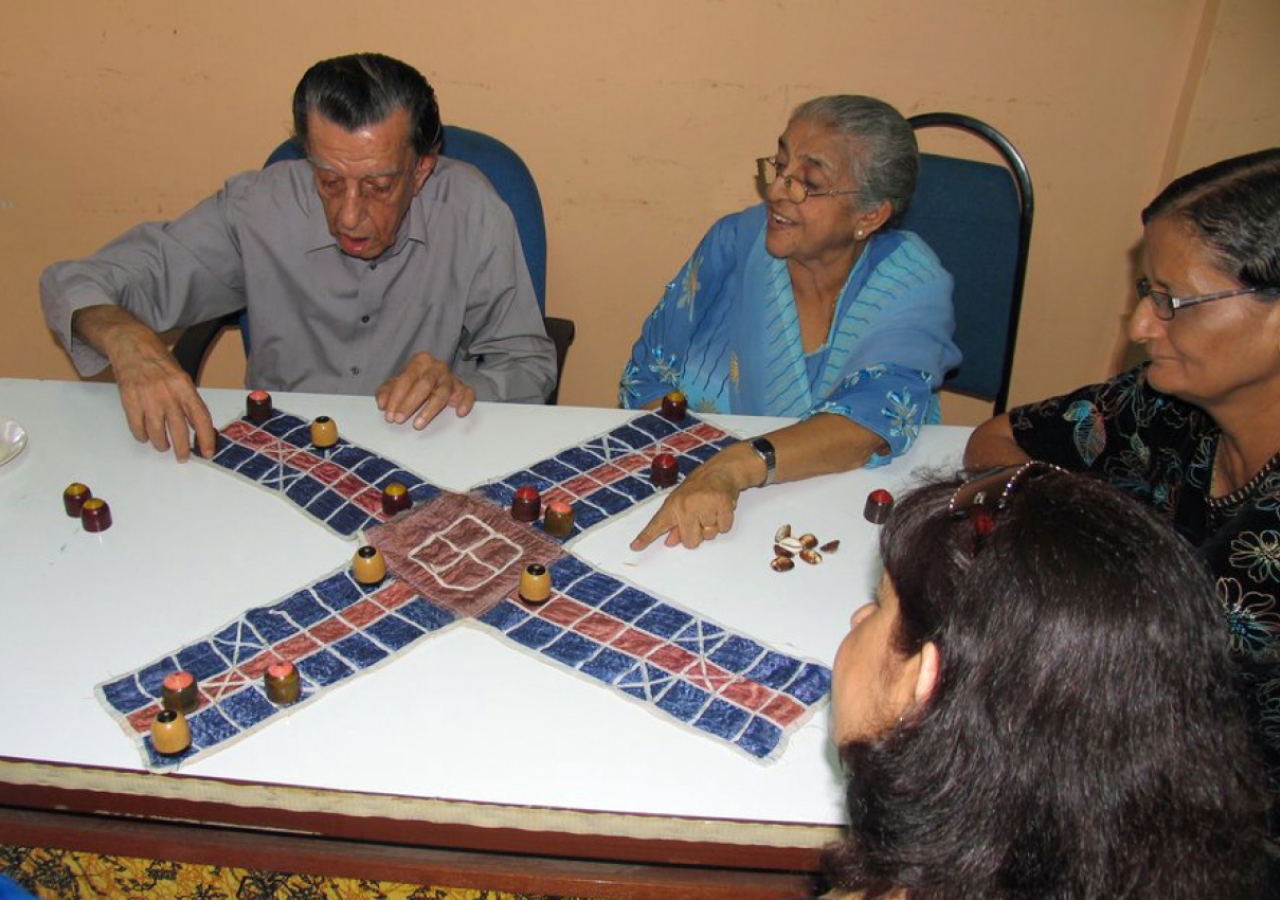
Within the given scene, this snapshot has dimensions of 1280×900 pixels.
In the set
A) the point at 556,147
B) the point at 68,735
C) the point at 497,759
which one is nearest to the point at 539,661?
the point at 497,759

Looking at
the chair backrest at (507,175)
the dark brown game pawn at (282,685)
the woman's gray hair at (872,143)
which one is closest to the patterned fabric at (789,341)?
the woman's gray hair at (872,143)

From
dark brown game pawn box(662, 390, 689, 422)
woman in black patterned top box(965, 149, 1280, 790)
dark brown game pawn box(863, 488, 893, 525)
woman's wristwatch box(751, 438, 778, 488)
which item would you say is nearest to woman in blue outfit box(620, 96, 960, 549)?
woman's wristwatch box(751, 438, 778, 488)

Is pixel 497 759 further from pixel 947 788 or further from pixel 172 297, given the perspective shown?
pixel 172 297

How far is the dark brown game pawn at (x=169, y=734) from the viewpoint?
1.17m

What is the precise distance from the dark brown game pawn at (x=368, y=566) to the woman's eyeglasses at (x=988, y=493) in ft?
2.84

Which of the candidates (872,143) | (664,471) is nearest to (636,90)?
(872,143)

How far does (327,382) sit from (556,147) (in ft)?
3.19

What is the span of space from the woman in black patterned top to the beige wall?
4.42 ft

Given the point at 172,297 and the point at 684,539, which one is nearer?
the point at 684,539

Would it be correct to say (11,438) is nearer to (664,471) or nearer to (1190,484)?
(664,471)

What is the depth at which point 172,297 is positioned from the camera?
2090mm

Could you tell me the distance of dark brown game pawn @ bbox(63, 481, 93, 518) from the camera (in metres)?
1.55

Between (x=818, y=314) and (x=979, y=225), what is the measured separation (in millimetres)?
469

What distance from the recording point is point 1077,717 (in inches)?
28.6
